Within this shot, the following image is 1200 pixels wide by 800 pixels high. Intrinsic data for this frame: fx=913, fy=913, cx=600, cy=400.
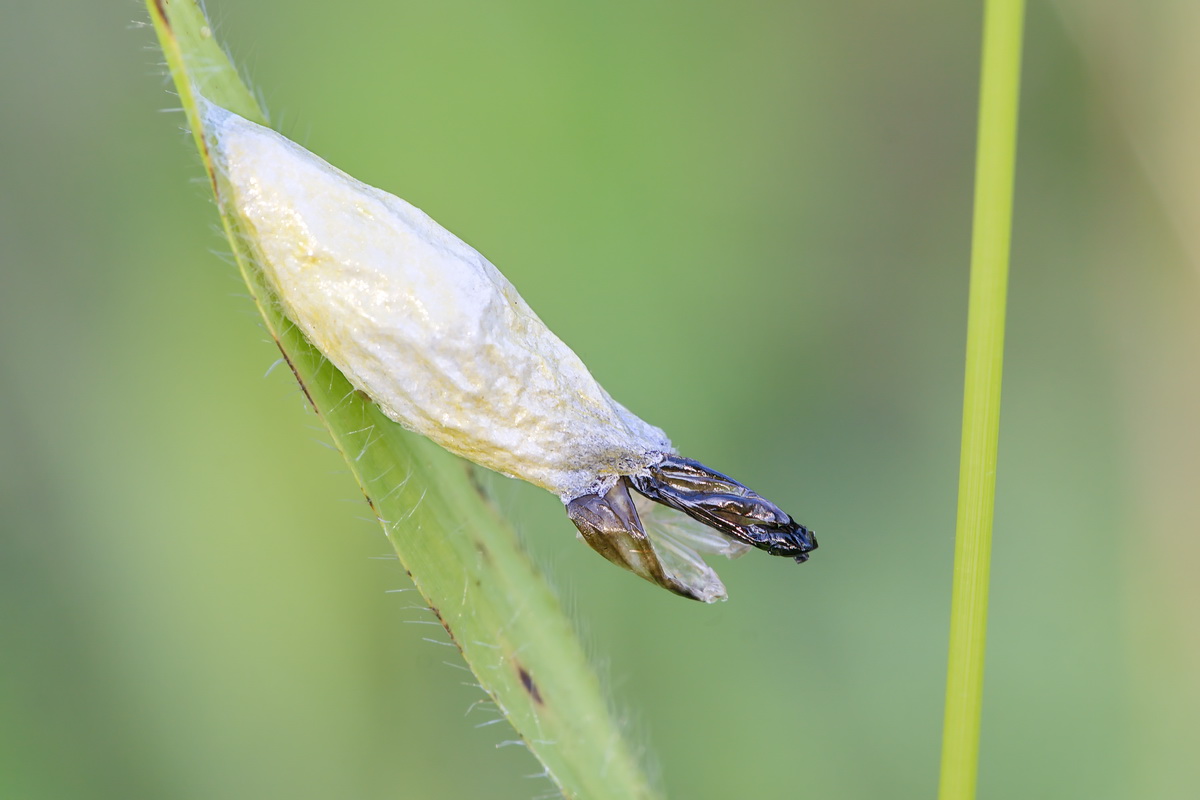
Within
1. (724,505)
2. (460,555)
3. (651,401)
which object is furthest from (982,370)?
(651,401)

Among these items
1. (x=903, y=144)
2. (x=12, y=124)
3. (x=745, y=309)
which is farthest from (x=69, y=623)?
(x=903, y=144)

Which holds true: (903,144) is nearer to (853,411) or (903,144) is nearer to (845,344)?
(845,344)

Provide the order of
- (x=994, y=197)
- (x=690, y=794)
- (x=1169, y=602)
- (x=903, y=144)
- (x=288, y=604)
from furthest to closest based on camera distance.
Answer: (x=903, y=144)
(x=1169, y=602)
(x=690, y=794)
(x=288, y=604)
(x=994, y=197)

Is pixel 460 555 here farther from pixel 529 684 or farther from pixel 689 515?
pixel 689 515

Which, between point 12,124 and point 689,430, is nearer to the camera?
point 12,124

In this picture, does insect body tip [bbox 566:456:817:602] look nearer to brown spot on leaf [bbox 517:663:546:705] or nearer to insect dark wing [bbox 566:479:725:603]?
insect dark wing [bbox 566:479:725:603]

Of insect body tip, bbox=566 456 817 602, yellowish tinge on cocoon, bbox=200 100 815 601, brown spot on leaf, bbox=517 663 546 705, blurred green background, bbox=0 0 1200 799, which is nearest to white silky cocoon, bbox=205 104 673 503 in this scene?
yellowish tinge on cocoon, bbox=200 100 815 601
